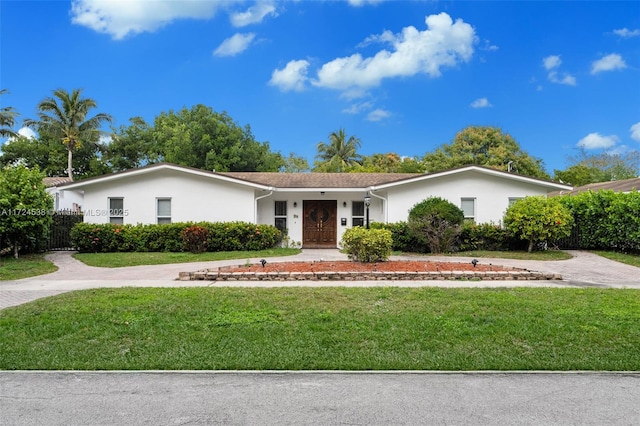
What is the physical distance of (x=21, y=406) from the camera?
133 inches

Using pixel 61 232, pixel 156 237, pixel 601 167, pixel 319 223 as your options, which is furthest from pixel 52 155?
pixel 601 167

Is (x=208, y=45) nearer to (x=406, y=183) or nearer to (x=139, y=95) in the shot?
(x=139, y=95)

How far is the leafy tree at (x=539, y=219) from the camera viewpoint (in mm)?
14406

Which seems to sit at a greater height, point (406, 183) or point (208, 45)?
point (208, 45)

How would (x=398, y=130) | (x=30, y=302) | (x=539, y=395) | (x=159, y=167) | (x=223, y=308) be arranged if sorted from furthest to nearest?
(x=398, y=130) → (x=159, y=167) → (x=30, y=302) → (x=223, y=308) → (x=539, y=395)

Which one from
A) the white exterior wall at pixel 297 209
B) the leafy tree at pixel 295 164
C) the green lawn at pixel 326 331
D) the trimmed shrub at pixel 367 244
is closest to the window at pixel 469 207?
the white exterior wall at pixel 297 209

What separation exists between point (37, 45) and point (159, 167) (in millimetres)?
8350


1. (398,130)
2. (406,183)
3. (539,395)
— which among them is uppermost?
(398,130)

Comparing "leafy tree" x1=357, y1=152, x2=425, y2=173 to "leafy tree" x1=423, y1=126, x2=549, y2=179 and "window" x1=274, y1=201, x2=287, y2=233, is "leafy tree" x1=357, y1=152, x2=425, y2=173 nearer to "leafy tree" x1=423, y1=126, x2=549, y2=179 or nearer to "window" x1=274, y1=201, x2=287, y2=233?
"leafy tree" x1=423, y1=126, x2=549, y2=179

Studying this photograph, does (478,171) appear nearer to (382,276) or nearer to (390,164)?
(382,276)

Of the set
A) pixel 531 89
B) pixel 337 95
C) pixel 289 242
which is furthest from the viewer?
pixel 337 95

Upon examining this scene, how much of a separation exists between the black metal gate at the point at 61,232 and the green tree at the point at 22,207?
2.03 m

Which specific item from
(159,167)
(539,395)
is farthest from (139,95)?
(539,395)

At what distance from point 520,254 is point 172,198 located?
13.3 m
